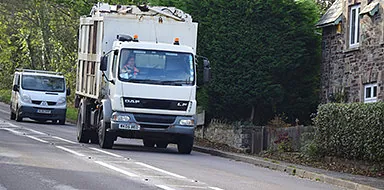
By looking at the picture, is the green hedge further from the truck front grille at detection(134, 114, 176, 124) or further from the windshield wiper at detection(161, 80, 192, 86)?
the truck front grille at detection(134, 114, 176, 124)

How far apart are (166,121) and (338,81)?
364 inches

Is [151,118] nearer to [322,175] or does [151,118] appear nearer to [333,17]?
[322,175]

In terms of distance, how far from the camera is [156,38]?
23.8m

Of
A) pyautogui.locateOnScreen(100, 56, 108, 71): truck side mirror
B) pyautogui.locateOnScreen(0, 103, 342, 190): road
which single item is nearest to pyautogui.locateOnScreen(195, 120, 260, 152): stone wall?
pyautogui.locateOnScreen(0, 103, 342, 190): road

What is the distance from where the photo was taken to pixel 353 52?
2916 cm

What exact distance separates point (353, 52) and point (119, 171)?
47.7ft

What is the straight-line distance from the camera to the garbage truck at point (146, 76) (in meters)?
22.6

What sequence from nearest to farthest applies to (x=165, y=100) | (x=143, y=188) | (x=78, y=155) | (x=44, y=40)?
(x=143, y=188) < (x=78, y=155) < (x=165, y=100) < (x=44, y=40)

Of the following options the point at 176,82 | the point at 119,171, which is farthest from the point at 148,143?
the point at 119,171

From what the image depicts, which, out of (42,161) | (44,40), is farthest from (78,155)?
(44,40)

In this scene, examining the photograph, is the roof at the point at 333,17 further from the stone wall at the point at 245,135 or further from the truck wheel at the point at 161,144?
the truck wheel at the point at 161,144

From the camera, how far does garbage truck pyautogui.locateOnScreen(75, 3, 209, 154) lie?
22625 mm

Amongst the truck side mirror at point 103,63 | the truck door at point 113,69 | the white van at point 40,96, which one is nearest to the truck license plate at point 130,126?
the truck door at point 113,69

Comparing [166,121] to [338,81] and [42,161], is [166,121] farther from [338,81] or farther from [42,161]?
[338,81]
